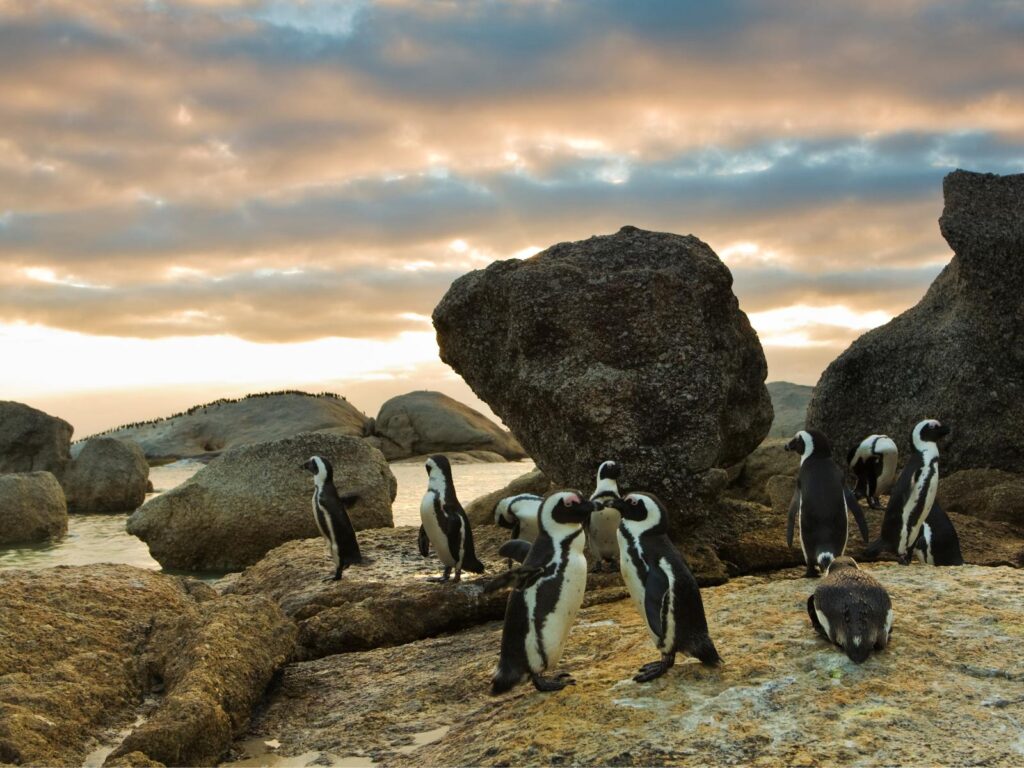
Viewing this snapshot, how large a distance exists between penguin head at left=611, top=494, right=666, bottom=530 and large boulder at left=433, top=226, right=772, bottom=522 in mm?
3242

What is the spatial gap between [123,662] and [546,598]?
292 cm

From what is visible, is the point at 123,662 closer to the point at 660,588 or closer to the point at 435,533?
the point at 435,533

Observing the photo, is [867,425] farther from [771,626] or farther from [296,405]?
[296,405]

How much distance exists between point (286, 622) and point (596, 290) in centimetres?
431

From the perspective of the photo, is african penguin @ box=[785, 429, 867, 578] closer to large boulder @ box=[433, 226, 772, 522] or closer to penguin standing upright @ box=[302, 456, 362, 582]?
large boulder @ box=[433, 226, 772, 522]

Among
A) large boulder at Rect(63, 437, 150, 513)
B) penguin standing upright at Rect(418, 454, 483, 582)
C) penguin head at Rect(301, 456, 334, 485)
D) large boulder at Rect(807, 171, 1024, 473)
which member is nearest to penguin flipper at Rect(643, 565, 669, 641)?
penguin standing upright at Rect(418, 454, 483, 582)

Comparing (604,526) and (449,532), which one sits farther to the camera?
(449,532)

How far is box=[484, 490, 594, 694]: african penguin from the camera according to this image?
18.5ft

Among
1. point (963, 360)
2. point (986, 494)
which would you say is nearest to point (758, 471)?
point (963, 360)

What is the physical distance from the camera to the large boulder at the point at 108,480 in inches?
934

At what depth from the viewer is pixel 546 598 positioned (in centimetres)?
570

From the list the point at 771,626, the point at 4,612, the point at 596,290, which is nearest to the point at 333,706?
the point at 4,612

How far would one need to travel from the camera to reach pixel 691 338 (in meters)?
9.39

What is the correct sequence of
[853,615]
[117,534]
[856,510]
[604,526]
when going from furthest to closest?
[117,534] < [604,526] < [856,510] < [853,615]
